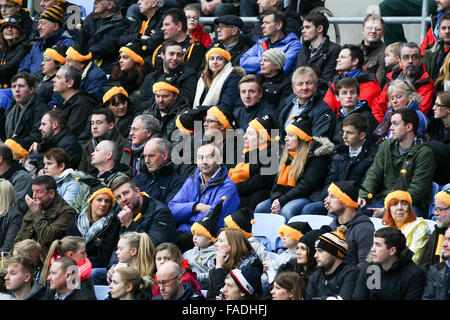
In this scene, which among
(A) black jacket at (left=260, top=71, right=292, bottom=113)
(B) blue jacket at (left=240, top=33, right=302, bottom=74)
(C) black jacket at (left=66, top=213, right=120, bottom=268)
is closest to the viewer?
(C) black jacket at (left=66, top=213, right=120, bottom=268)

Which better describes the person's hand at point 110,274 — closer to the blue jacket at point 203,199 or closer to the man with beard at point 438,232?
the blue jacket at point 203,199

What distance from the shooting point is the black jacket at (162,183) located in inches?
432

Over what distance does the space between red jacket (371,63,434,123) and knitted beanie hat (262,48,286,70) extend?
1.19 meters

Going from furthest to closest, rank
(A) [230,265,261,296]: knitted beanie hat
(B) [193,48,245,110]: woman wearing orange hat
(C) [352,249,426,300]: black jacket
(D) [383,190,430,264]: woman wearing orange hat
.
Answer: (B) [193,48,245,110]: woman wearing orange hat, (D) [383,190,430,264]: woman wearing orange hat, (A) [230,265,261,296]: knitted beanie hat, (C) [352,249,426,300]: black jacket

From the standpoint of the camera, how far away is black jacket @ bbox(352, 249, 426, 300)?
840 centimetres

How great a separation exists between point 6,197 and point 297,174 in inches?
113

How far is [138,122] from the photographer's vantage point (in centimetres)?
1166

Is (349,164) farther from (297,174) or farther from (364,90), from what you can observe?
(364,90)

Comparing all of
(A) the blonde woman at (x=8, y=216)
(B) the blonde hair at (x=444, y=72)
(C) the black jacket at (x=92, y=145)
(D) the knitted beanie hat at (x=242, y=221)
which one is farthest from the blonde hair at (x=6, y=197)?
(B) the blonde hair at (x=444, y=72)

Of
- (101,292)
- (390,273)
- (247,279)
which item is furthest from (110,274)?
(390,273)

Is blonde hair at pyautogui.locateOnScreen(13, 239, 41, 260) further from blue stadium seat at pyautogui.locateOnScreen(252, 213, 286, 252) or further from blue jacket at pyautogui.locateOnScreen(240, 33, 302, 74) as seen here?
blue jacket at pyautogui.locateOnScreen(240, 33, 302, 74)

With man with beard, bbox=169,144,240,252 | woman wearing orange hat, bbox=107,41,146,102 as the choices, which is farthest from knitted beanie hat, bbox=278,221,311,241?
woman wearing orange hat, bbox=107,41,146,102

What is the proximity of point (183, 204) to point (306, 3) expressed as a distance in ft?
13.0

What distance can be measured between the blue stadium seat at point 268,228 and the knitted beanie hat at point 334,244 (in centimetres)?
137
